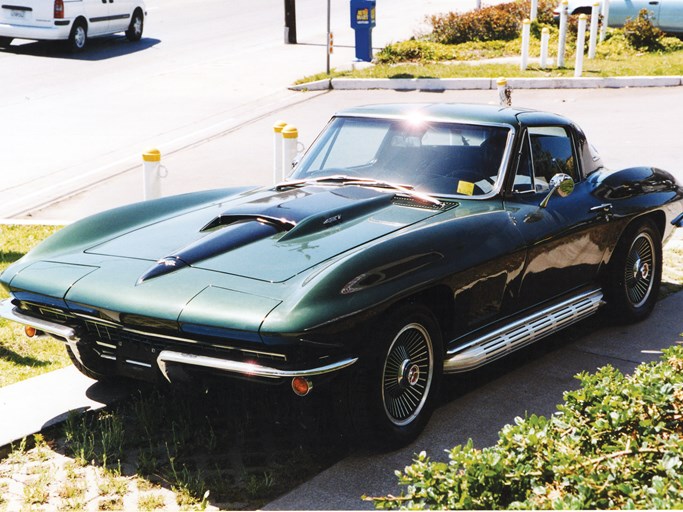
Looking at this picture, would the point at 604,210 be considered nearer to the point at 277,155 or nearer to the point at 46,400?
the point at 46,400

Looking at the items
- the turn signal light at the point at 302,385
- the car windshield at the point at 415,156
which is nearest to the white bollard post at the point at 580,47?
the car windshield at the point at 415,156

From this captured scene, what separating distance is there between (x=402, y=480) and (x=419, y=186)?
2.92m

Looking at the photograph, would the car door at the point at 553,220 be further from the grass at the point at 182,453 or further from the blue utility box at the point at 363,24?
the blue utility box at the point at 363,24

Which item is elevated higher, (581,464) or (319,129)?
(581,464)

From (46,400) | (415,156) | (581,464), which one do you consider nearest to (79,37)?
(415,156)

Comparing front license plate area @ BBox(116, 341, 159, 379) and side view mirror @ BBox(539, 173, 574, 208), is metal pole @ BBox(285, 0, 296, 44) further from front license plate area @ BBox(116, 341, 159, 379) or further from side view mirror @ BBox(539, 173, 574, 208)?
front license plate area @ BBox(116, 341, 159, 379)

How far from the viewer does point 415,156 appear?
6184mm

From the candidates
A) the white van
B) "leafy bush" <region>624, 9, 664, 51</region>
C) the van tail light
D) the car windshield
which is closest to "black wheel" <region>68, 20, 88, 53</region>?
the white van

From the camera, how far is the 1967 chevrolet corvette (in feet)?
14.7

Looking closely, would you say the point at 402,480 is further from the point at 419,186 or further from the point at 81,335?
the point at 419,186

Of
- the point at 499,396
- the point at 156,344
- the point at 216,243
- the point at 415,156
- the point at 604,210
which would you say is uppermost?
the point at 415,156

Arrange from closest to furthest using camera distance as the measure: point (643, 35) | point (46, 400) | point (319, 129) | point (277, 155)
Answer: point (46, 400)
point (277, 155)
point (319, 129)
point (643, 35)

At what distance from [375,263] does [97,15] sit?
18.2m

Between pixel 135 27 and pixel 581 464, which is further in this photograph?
pixel 135 27
